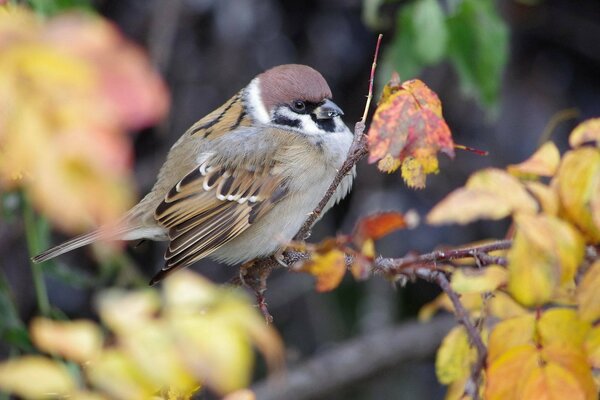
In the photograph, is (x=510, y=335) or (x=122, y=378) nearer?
(x=122, y=378)

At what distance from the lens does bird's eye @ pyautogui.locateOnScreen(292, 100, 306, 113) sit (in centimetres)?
289

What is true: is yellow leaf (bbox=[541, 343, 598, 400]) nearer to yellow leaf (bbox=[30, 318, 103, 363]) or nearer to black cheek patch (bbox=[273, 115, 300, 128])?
yellow leaf (bbox=[30, 318, 103, 363])

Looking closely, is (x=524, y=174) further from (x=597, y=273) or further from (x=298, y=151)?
(x=298, y=151)

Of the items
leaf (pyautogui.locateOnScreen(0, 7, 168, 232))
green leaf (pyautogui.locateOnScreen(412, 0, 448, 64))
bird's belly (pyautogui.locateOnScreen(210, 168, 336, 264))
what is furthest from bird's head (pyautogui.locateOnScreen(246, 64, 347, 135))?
leaf (pyautogui.locateOnScreen(0, 7, 168, 232))

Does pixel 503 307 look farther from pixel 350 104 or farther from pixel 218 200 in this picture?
pixel 350 104

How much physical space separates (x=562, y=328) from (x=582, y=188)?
280 mm

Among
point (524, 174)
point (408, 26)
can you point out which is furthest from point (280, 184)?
point (524, 174)

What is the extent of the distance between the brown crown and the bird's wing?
24cm

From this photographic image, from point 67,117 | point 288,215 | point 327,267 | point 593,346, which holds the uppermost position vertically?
point 67,117

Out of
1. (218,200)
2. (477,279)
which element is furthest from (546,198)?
(218,200)

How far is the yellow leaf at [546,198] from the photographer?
1.43 meters

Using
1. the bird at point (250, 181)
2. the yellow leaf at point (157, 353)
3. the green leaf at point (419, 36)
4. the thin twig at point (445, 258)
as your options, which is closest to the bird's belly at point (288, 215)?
the bird at point (250, 181)

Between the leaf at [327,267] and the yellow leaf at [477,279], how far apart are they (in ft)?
0.61

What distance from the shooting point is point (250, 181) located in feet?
9.09
